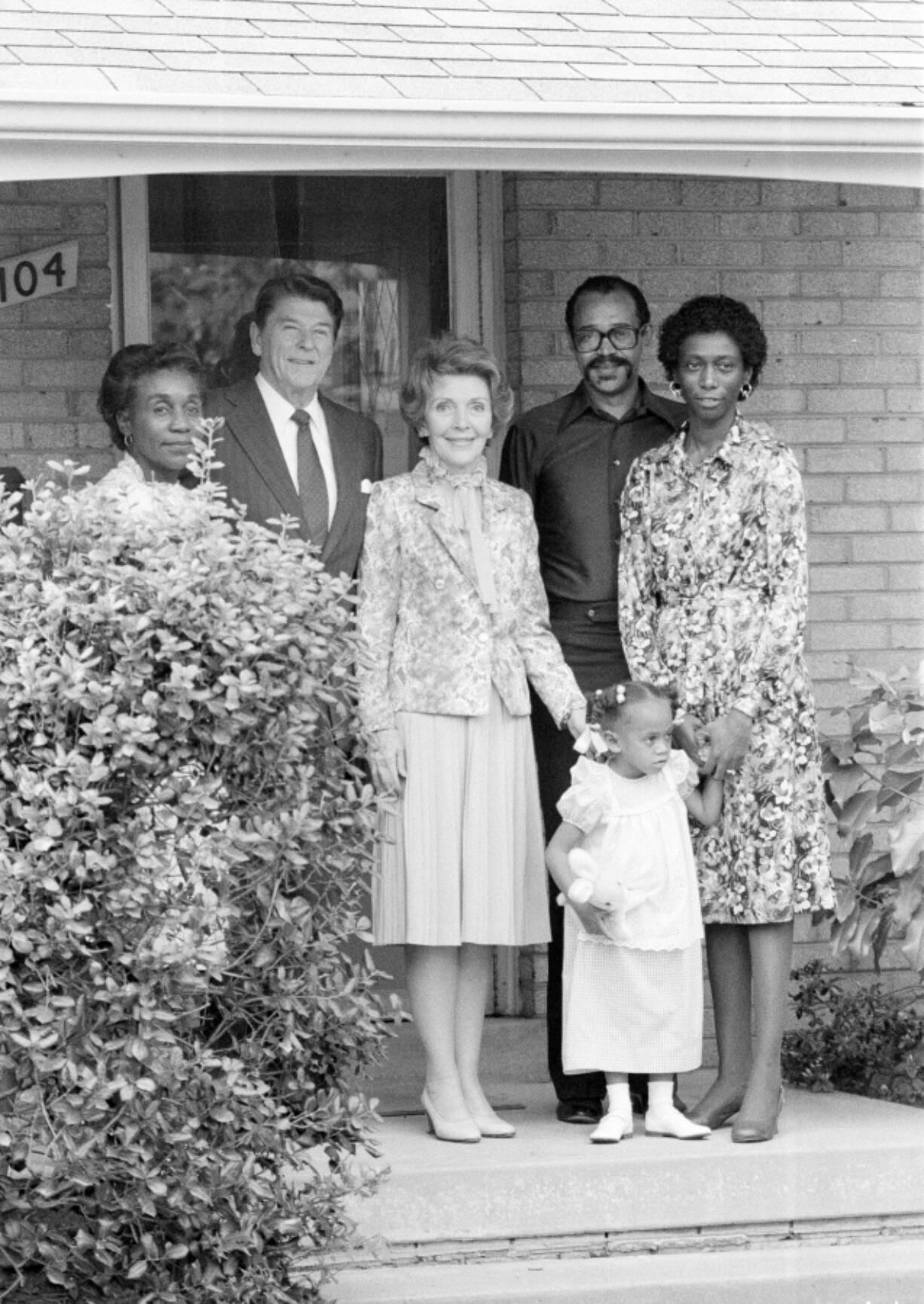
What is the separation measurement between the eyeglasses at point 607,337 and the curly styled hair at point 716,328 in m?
0.10

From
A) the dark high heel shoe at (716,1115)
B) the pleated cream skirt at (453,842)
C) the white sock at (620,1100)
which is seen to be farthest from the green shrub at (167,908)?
the dark high heel shoe at (716,1115)

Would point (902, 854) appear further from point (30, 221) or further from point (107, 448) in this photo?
point (30, 221)

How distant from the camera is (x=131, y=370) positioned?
5762 mm

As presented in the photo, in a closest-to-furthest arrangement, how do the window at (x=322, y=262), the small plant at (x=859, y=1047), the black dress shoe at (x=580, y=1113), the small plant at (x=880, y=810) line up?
the black dress shoe at (x=580, y=1113) → the small plant at (x=880, y=810) → the small plant at (x=859, y=1047) → the window at (x=322, y=262)

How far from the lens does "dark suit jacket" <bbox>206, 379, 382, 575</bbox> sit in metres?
5.70

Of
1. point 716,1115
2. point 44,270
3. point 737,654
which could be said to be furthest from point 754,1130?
point 44,270

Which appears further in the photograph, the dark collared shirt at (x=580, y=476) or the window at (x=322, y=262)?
the window at (x=322, y=262)

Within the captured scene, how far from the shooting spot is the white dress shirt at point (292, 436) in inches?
227

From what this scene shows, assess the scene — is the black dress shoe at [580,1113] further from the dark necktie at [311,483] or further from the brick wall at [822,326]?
the dark necktie at [311,483]

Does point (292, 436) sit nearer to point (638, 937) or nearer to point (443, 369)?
point (443, 369)

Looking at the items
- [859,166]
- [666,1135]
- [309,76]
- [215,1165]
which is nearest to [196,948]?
[215,1165]

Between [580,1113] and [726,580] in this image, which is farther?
[580,1113]

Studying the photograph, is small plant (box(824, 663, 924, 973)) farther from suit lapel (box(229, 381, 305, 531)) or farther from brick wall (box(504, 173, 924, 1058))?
suit lapel (box(229, 381, 305, 531))

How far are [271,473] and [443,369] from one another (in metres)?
0.51
